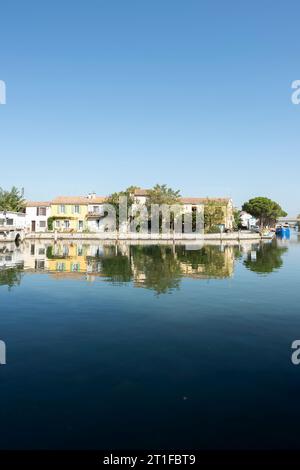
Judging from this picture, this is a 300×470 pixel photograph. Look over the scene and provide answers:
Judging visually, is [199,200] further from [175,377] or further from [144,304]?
[175,377]

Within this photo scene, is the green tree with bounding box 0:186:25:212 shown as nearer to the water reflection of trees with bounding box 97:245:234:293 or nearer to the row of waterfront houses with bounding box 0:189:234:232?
the row of waterfront houses with bounding box 0:189:234:232

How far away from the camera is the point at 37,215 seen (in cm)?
9019

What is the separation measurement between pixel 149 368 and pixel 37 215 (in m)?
83.6

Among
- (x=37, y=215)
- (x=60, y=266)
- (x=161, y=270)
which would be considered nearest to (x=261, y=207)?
(x=37, y=215)

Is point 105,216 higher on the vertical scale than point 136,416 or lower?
higher

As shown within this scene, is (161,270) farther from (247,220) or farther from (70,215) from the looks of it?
(247,220)

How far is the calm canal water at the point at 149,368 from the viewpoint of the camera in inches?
315

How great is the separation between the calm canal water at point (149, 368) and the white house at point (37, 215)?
223 ft

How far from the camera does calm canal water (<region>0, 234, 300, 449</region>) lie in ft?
26.3

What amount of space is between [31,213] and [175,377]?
3348 inches

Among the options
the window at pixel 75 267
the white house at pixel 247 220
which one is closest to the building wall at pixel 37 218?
the window at pixel 75 267

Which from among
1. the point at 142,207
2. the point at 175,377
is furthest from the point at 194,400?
the point at 142,207
